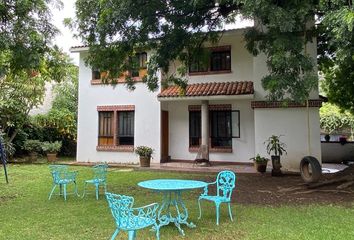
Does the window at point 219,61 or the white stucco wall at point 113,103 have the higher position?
the window at point 219,61

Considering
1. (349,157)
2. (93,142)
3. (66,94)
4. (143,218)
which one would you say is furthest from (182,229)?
(66,94)

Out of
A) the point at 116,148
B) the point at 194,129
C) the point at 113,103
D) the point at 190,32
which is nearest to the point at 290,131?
the point at 194,129

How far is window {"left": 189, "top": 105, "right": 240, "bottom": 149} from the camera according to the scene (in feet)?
57.1

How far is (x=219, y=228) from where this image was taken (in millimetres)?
6668

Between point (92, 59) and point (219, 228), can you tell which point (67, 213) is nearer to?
point (219, 228)

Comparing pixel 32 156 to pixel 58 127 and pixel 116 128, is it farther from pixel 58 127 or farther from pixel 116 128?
pixel 116 128

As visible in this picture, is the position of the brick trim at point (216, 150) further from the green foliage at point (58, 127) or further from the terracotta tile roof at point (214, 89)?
the green foliage at point (58, 127)

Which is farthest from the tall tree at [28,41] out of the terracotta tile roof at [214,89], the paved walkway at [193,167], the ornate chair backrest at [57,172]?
the terracotta tile roof at [214,89]

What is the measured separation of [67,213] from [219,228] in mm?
3582

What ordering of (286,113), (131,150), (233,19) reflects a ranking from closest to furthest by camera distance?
(233,19)
(286,113)
(131,150)

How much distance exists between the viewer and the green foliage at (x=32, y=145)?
65.0ft

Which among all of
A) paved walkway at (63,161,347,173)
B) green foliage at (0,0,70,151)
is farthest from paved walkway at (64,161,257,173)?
green foliage at (0,0,70,151)

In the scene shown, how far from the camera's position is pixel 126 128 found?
1898 centimetres

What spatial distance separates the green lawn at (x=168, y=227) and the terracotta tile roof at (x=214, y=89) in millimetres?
6709
